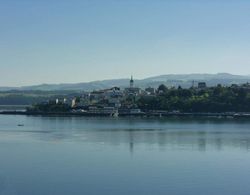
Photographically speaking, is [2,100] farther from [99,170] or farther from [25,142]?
[99,170]

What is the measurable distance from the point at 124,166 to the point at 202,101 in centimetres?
2058

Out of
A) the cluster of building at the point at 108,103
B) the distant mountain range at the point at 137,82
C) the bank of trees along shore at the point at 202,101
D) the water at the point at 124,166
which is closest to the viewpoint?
the water at the point at 124,166

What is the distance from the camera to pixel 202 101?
29672mm

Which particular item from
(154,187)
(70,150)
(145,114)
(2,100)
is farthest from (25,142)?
(2,100)

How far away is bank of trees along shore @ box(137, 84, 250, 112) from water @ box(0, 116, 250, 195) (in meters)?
14.8

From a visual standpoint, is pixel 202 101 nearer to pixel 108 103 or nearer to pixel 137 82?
pixel 108 103

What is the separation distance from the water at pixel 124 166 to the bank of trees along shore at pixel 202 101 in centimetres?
1479

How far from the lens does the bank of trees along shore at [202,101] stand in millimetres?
29297

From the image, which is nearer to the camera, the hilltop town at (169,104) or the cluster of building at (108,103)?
the hilltop town at (169,104)

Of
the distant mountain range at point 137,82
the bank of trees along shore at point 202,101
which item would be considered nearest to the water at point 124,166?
the bank of trees along shore at point 202,101

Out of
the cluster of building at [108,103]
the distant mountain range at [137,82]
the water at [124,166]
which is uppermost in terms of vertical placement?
the distant mountain range at [137,82]

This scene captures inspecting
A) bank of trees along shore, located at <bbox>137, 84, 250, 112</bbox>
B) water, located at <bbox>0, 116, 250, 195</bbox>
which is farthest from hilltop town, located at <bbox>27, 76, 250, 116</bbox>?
water, located at <bbox>0, 116, 250, 195</bbox>

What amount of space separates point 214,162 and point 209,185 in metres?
2.38

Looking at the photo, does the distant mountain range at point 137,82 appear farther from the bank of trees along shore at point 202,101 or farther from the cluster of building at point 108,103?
the bank of trees along shore at point 202,101
